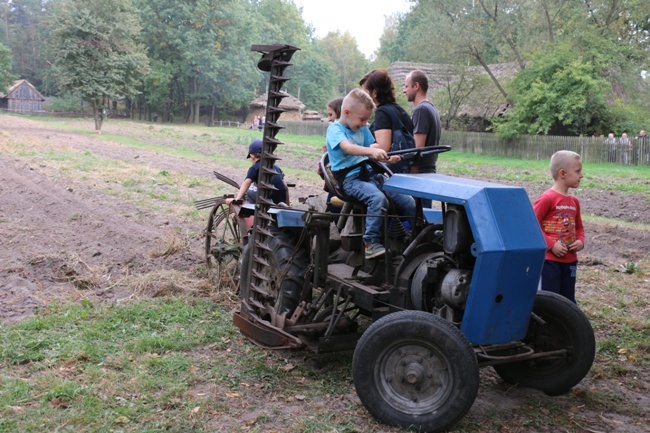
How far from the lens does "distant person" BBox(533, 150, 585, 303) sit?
559 cm

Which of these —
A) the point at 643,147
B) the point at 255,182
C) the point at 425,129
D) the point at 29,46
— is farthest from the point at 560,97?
the point at 29,46

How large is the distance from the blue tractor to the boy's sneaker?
77mm

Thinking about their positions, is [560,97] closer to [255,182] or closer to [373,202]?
[255,182]

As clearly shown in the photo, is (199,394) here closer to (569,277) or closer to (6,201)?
(569,277)

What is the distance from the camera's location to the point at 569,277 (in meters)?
5.66

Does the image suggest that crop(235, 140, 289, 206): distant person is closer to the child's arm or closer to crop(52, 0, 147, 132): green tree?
the child's arm

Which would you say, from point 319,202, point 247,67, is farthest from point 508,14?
point 319,202

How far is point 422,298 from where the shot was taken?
477 centimetres

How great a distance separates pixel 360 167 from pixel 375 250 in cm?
68

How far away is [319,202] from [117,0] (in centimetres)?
4080

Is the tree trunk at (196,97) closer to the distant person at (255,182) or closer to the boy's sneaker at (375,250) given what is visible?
the distant person at (255,182)

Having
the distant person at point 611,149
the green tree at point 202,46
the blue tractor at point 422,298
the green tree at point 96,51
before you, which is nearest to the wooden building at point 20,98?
the green tree at point 202,46

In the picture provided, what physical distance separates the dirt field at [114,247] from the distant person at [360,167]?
4.51 ft

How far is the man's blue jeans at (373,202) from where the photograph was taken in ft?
16.5
